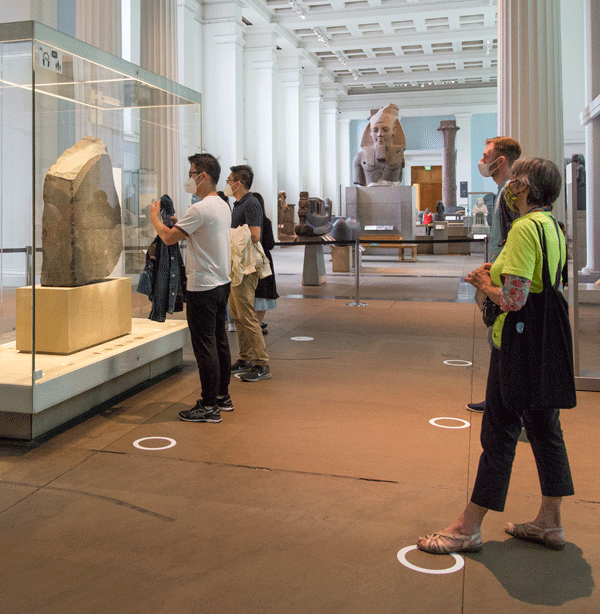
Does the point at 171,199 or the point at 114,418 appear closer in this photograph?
the point at 114,418

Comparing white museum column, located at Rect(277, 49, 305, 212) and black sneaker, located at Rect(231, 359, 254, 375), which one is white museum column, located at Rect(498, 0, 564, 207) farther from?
white museum column, located at Rect(277, 49, 305, 212)

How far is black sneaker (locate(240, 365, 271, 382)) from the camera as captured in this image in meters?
5.97

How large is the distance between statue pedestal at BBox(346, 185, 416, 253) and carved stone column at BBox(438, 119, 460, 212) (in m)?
15.0

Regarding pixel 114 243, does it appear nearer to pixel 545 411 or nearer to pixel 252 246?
pixel 252 246

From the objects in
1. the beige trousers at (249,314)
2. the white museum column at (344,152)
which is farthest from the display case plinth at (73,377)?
the white museum column at (344,152)

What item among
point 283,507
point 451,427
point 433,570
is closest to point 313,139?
point 451,427

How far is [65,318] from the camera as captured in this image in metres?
4.98

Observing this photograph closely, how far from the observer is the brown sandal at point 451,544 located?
9.53 feet

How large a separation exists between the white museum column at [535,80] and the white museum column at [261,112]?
816 inches

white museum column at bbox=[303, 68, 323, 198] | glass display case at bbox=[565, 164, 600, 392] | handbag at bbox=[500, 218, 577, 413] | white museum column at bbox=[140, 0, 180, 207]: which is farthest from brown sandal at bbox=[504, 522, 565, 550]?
white museum column at bbox=[303, 68, 323, 198]

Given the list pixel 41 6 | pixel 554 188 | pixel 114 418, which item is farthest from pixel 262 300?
pixel 41 6

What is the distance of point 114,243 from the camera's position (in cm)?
575

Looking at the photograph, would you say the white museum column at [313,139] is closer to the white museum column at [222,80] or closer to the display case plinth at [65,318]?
the white museum column at [222,80]

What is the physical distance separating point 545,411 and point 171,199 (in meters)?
4.50
